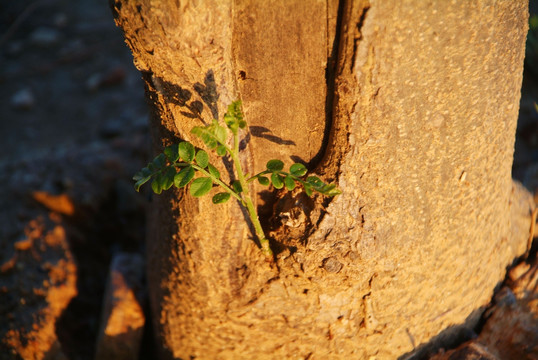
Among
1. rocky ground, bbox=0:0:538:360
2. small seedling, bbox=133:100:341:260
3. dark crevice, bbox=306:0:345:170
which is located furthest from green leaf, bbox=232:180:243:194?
rocky ground, bbox=0:0:538:360

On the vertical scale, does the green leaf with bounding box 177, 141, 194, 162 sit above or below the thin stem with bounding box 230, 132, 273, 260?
above

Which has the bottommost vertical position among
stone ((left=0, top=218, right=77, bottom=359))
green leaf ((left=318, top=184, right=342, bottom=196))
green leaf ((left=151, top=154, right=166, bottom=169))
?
green leaf ((left=318, top=184, right=342, bottom=196))

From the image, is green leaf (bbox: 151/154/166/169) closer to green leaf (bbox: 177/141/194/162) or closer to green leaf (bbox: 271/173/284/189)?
green leaf (bbox: 177/141/194/162)

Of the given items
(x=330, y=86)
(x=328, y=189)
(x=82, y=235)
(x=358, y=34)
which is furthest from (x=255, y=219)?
(x=82, y=235)

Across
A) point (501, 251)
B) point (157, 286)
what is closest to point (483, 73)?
point (501, 251)

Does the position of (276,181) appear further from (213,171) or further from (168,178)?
(168,178)

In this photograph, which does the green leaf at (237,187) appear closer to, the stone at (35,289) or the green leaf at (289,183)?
the green leaf at (289,183)
